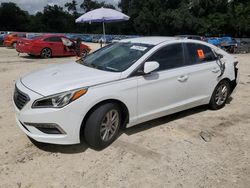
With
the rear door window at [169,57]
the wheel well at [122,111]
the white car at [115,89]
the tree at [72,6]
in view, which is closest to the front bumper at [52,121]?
the white car at [115,89]

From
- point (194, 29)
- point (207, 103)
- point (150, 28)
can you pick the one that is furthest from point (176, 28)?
point (207, 103)

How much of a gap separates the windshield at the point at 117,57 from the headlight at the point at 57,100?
93 centimetres

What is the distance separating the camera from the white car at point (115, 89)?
3990 mm

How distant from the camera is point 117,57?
16.6 feet

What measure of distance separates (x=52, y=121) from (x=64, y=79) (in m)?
0.68

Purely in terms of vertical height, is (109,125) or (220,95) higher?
(109,125)

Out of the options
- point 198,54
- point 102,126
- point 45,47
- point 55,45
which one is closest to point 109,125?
point 102,126

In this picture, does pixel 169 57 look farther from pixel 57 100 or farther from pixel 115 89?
pixel 57 100

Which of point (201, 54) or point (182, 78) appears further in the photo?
point (201, 54)

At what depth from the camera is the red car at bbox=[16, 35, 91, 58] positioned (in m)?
15.9

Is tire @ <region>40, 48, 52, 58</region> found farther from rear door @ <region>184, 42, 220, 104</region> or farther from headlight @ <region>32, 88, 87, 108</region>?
headlight @ <region>32, 88, 87, 108</region>

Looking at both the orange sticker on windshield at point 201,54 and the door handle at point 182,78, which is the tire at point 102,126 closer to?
the door handle at point 182,78

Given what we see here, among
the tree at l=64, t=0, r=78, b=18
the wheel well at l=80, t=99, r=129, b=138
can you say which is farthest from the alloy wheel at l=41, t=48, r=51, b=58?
the tree at l=64, t=0, r=78, b=18

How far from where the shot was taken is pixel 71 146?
4445mm
